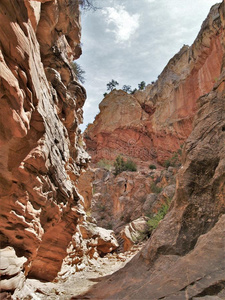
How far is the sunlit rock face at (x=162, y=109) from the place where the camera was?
69.6 feet

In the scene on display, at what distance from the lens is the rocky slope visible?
3.84 m

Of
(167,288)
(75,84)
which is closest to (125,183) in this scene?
(75,84)

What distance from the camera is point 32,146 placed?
5336mm

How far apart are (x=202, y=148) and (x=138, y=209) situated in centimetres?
1649

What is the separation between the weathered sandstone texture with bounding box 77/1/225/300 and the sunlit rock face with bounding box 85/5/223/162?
16.5 m

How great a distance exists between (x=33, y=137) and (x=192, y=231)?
537cm

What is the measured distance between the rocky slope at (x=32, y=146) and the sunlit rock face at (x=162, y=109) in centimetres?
1718

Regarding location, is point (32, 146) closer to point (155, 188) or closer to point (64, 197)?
point (64, 197)

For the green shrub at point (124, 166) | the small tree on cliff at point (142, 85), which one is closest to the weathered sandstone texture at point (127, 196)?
the green shrub at point (124, 166)

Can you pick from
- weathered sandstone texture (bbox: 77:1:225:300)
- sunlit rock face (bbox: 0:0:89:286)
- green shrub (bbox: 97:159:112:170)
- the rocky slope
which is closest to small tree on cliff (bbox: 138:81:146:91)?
green shrub (bbox: 97:159:112:170)

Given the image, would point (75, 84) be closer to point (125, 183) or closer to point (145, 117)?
point (125, 183)

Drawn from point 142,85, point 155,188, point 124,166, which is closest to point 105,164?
point 124,166

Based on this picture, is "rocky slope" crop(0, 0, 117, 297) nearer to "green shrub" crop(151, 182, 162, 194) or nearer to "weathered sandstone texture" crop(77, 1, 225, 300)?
"weathered sandstone texture" crop(77, 1, 225, 300)

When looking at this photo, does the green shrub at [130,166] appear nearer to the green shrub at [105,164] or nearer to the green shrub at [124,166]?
the green shrub at [124,166]
